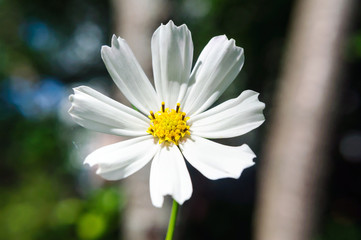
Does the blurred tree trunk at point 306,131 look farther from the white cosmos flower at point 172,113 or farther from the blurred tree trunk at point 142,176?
the white cosmos flower at point 172,113

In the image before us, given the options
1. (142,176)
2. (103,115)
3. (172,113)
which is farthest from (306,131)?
(103,115)

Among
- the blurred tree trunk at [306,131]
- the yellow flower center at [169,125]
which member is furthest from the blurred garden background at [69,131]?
the yellow flower center at [169,125]

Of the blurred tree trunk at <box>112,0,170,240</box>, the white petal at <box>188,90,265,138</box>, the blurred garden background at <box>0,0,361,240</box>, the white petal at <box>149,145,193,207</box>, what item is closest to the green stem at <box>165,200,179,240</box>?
the white petal at <box>149,145,193,207</box>

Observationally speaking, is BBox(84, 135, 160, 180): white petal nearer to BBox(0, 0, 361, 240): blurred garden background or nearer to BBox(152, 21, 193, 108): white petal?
BBox(152, 21, 193, 108): white petal

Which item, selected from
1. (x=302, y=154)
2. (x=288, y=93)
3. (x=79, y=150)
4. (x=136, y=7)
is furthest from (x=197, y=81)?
(x=288, y=93)

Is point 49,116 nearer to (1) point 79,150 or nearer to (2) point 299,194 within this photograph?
(2) point 299,194

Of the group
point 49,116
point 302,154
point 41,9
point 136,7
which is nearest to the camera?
point 136,7
